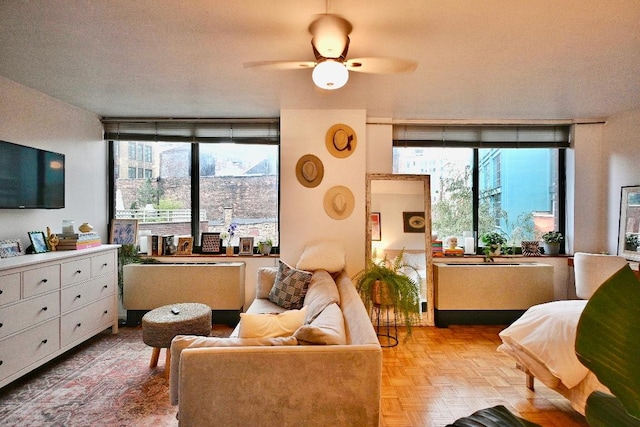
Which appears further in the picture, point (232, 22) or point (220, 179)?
point (220, 179)

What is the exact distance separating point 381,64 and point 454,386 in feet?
7.99

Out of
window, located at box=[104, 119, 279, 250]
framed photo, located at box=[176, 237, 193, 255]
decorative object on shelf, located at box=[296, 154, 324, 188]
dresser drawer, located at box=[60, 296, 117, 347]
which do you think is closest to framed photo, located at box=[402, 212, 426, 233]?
decorative object on shelf, located at box=[296, 154, 324, 188]

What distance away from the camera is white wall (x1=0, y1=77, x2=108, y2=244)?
2.99 meters

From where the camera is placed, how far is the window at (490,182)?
4.39 metres

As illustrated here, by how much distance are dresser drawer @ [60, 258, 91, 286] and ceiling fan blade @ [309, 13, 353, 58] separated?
111 inches

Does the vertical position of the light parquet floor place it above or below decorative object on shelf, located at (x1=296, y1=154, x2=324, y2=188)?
below

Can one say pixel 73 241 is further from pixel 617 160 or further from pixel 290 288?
pixel 617 160

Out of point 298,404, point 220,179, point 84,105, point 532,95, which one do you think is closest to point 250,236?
point 220,179

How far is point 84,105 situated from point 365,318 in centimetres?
381

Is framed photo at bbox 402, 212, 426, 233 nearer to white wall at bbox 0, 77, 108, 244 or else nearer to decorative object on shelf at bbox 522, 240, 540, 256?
decorative object on shelf at bbox 522, 240, 540, 256

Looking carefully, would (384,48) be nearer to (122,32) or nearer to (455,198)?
(122,32)

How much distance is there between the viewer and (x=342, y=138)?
3.95m

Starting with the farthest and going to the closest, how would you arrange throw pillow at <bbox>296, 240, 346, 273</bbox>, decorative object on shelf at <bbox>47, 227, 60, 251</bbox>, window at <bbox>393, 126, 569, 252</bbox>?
window at <bbox>393, 126, 569, 252</bbox>
throw pillow at <bbox>296, 240, 346, 273</bbox>
decorative object on shelf at <bbox>47, 227, 60, 251</bbox>

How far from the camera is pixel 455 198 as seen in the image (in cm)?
449
